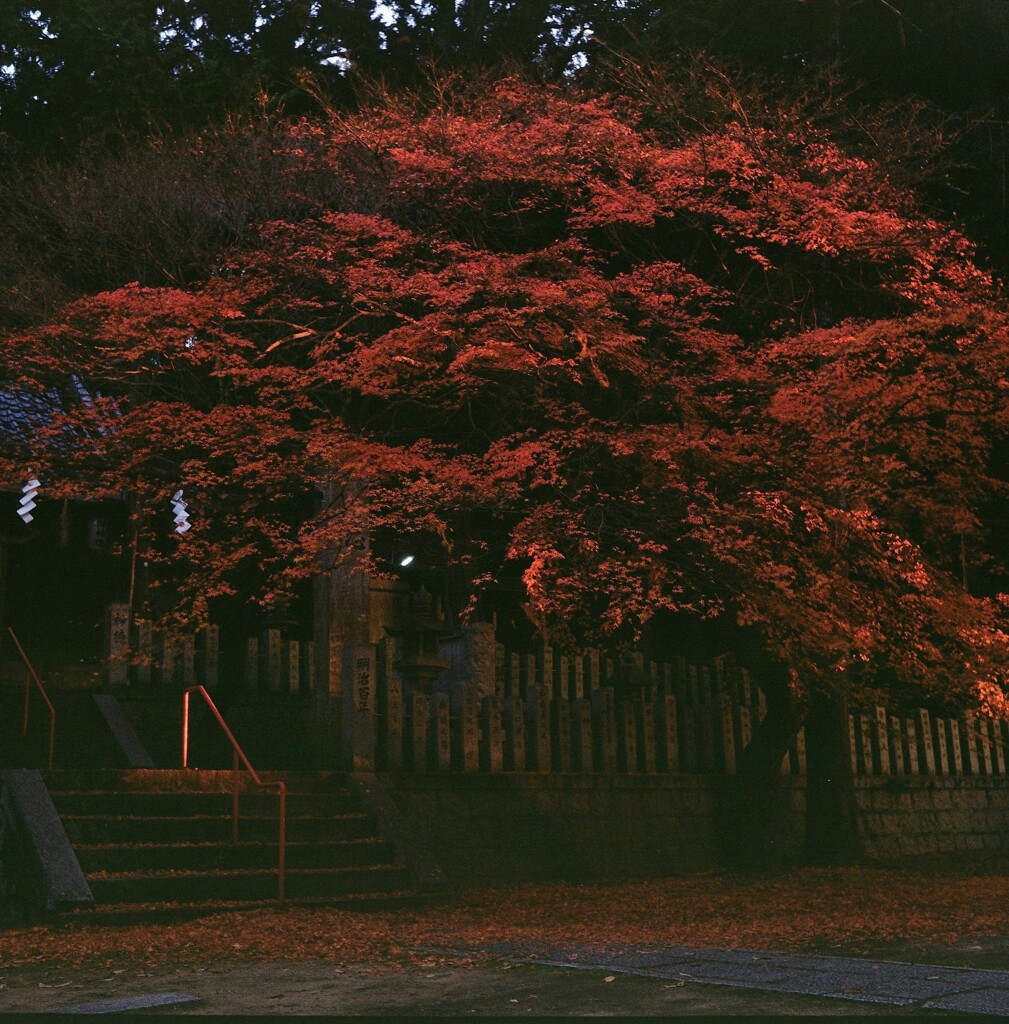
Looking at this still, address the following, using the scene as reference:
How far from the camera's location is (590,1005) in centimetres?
632

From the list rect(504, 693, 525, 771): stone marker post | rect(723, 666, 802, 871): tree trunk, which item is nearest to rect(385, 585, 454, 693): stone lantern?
rect(504, 693, 525, 771): stone marker post

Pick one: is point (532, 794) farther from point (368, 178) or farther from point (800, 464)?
point (368, 178)

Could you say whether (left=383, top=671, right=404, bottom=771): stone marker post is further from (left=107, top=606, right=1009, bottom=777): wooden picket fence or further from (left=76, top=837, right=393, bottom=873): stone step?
(left=76, top=837, right=393, bottom=873): stone step

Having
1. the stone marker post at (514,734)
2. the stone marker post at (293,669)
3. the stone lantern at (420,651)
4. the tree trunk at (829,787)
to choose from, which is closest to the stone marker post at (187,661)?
the stone marker post at (293,669)

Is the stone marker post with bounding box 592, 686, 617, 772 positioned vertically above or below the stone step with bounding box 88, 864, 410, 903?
above

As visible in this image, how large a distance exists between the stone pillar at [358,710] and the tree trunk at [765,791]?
5.20 m

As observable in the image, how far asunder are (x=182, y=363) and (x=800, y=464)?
23.4ft

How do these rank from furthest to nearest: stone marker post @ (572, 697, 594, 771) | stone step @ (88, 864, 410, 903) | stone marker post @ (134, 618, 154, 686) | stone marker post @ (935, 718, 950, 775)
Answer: stone marker post @ (935, 718, 950, 775)
stone marker post @ (134, 618, 154, 686)
stone marker post @ (572, 697, 594, 771)
stone step @ (88, 864, 410, 903)

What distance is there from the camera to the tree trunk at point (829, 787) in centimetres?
1555

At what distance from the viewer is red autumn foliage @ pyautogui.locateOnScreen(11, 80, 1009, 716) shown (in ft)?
Answer: 43.9

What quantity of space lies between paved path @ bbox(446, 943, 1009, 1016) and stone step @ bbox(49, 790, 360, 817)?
416cm

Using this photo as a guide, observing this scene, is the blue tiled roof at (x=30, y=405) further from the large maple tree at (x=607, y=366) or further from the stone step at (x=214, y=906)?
the stone step at (x=214, y=906)

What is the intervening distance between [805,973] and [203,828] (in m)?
6.24

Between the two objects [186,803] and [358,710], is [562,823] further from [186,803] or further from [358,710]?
[186,803]
